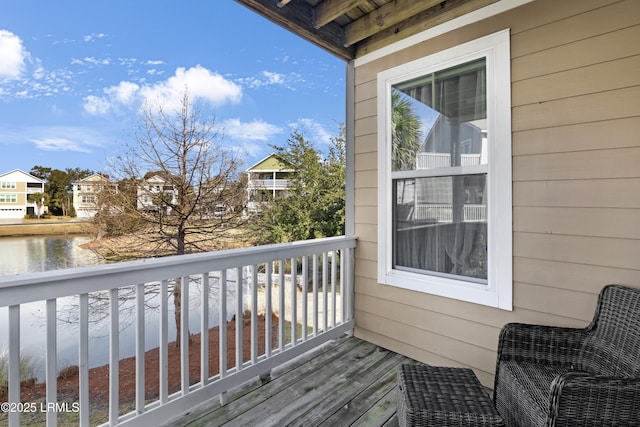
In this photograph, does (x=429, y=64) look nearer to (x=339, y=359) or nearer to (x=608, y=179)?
(x=608, y=179)

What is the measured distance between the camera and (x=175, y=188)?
424cm

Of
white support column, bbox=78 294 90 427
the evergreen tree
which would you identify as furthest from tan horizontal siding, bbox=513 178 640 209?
the evergreen tree

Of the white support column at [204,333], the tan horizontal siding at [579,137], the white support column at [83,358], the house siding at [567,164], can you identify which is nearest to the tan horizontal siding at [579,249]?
the house siding at [567,164]

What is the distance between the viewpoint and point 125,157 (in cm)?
372

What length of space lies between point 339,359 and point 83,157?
292cm

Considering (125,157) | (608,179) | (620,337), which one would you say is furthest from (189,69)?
(620,337)

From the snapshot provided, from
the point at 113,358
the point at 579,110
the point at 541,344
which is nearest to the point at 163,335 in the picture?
the point at 113,358

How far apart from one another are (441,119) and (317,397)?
2280 mm

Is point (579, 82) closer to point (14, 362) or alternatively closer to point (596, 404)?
point (596, 404)

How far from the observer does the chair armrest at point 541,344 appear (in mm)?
1684

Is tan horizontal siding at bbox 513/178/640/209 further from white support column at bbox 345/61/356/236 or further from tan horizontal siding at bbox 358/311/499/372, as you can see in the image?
white support column at bbox 345/61/356/236

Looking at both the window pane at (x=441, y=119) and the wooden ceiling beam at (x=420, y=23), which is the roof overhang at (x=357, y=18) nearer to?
the wooden ceiling beam at (x=420, y=23)

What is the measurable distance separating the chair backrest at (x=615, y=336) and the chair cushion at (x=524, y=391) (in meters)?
0.15

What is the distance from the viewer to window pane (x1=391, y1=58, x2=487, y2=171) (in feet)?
7.39
